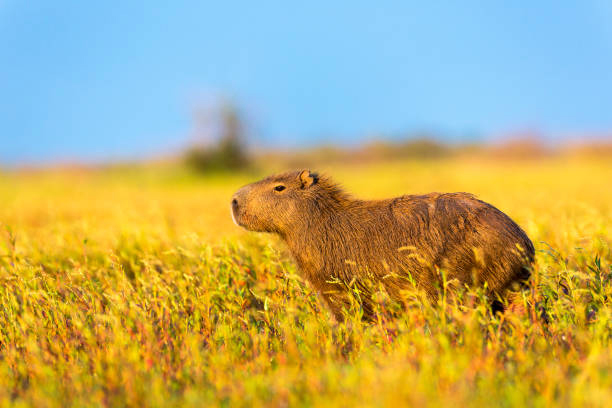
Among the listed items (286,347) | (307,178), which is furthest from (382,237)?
(286,347)

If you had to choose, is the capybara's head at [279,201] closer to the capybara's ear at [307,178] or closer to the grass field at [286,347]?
the capybara's ear at [307,178]

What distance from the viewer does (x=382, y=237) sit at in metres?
3.39

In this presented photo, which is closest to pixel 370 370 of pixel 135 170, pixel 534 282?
pixel 534 282

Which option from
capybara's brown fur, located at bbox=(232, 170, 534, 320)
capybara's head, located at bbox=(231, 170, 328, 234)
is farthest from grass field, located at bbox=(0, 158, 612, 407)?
capybara's head, located at bbox=(231, 170, 328, 234)

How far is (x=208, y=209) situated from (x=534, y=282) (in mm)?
8302

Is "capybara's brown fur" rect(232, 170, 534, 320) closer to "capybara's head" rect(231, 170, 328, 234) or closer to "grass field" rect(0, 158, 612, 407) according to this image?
"capybara's head" rect(231, 170, 328, 234)

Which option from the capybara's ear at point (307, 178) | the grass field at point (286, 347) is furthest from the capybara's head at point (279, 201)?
the grass field at point (286, 347)

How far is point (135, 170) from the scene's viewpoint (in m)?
29.2

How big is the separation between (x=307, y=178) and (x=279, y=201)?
0.95 feet

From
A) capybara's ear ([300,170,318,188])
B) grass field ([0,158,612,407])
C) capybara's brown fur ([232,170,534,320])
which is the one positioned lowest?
grass field ([0,158,612,407])

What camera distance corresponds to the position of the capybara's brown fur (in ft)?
10.3

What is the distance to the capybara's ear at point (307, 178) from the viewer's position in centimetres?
382

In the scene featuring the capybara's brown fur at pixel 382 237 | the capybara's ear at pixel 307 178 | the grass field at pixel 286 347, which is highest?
the capybara's ear at pixel 307 178

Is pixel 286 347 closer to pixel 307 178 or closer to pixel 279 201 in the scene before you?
pixel 279 201
